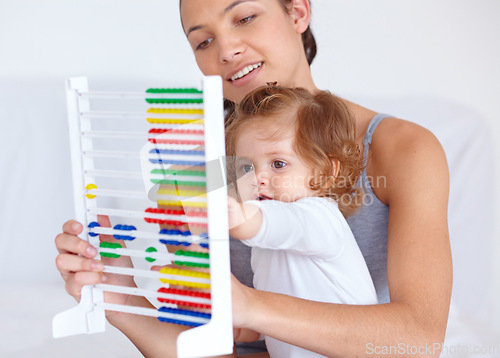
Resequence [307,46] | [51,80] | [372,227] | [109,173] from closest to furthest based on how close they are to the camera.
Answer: [109,173] → [372,227] → [307,46] → [51,80]

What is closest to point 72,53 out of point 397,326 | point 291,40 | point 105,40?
point 105,40

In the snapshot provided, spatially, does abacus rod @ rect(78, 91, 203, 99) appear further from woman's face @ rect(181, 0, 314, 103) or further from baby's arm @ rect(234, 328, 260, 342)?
baby's arm @ rect(234, 328, 260, 342)

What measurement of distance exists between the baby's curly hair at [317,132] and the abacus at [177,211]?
0.24m

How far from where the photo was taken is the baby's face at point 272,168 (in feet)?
4.00

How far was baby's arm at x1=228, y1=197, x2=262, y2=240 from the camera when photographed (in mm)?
942

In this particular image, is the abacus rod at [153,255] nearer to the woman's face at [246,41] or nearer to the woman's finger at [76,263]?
the woman's finger at [76,263]

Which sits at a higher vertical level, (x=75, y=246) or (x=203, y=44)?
(x=203, y=44)

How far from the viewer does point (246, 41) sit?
1456 millimetres

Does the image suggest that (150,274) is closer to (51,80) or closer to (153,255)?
(153,255)

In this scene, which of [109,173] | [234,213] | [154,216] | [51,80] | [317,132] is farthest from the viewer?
[51,80]

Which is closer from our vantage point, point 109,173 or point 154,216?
point 154,216

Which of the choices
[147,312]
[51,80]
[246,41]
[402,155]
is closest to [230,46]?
[246,41]

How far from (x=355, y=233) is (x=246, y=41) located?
0.53 metres

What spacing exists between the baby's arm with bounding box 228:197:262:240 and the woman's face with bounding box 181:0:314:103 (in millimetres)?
609
